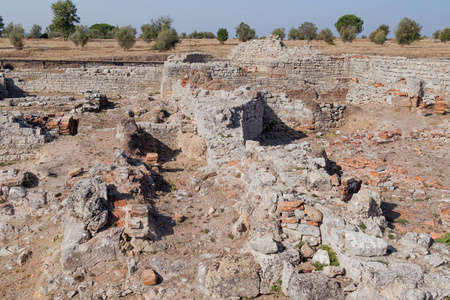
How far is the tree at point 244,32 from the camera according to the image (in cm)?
5375

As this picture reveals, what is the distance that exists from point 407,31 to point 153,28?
27.5 metres

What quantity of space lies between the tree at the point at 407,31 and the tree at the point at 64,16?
36807 mm

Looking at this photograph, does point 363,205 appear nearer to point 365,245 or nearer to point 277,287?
point 365,245

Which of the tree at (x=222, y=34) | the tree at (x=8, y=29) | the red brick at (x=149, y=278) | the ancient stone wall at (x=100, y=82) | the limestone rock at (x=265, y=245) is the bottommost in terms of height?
the red brick at (x=149, y=278)

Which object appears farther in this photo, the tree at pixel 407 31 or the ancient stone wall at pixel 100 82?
the tree at pixel 407 31

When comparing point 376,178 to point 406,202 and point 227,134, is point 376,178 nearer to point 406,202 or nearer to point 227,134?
point 406,202

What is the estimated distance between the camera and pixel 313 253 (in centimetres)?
543

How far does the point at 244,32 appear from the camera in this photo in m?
54.4

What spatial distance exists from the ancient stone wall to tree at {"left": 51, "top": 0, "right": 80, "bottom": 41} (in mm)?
29198

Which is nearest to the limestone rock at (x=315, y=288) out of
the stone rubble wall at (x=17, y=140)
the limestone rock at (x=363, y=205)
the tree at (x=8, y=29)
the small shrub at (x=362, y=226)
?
the small shrub at (x=362, y=226)

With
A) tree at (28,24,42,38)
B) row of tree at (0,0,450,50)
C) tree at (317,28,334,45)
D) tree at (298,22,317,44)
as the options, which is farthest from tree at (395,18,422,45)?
tree at (28,24,42,38)

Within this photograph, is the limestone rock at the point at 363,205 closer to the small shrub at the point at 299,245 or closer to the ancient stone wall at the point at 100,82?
the small shrub at the point at 299,245

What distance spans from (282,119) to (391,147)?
13.9 feet

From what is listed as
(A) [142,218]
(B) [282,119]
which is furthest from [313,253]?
(B) [282,119]
